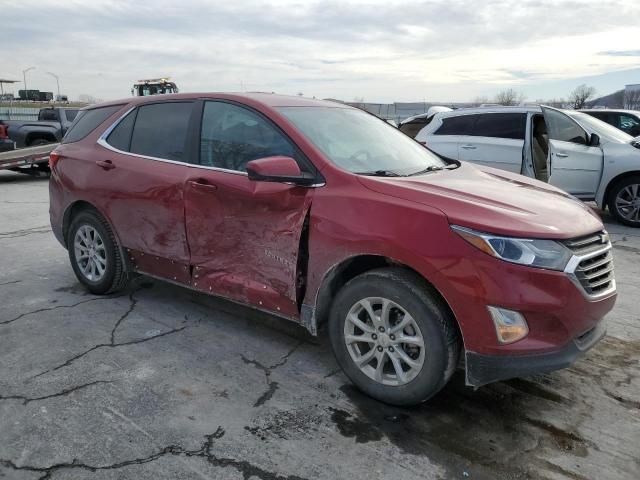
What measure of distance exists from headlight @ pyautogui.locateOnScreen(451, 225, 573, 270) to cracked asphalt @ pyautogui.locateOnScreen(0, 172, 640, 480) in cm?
93

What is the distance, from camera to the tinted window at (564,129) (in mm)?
7793

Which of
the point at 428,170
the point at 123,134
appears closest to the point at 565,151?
the point at 428,170

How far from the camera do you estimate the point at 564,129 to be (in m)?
7.88

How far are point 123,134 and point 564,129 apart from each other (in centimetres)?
636

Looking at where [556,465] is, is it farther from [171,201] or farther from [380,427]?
[171,201]

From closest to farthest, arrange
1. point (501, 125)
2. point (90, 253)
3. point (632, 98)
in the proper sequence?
point (90, 253), point (501, 125), point (632, 98)

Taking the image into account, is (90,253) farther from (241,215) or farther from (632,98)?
(632,98)

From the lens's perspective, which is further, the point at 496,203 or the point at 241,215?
the point at 241,215

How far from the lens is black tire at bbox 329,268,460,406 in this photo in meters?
2.71

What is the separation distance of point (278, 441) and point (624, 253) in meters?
5.35

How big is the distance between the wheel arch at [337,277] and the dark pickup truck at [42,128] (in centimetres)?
1532

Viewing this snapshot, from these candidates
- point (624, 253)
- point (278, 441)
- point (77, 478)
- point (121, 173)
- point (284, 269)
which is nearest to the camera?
point (77, 478)

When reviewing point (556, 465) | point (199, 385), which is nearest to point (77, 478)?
point (199, 385)

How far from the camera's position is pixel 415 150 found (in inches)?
160
